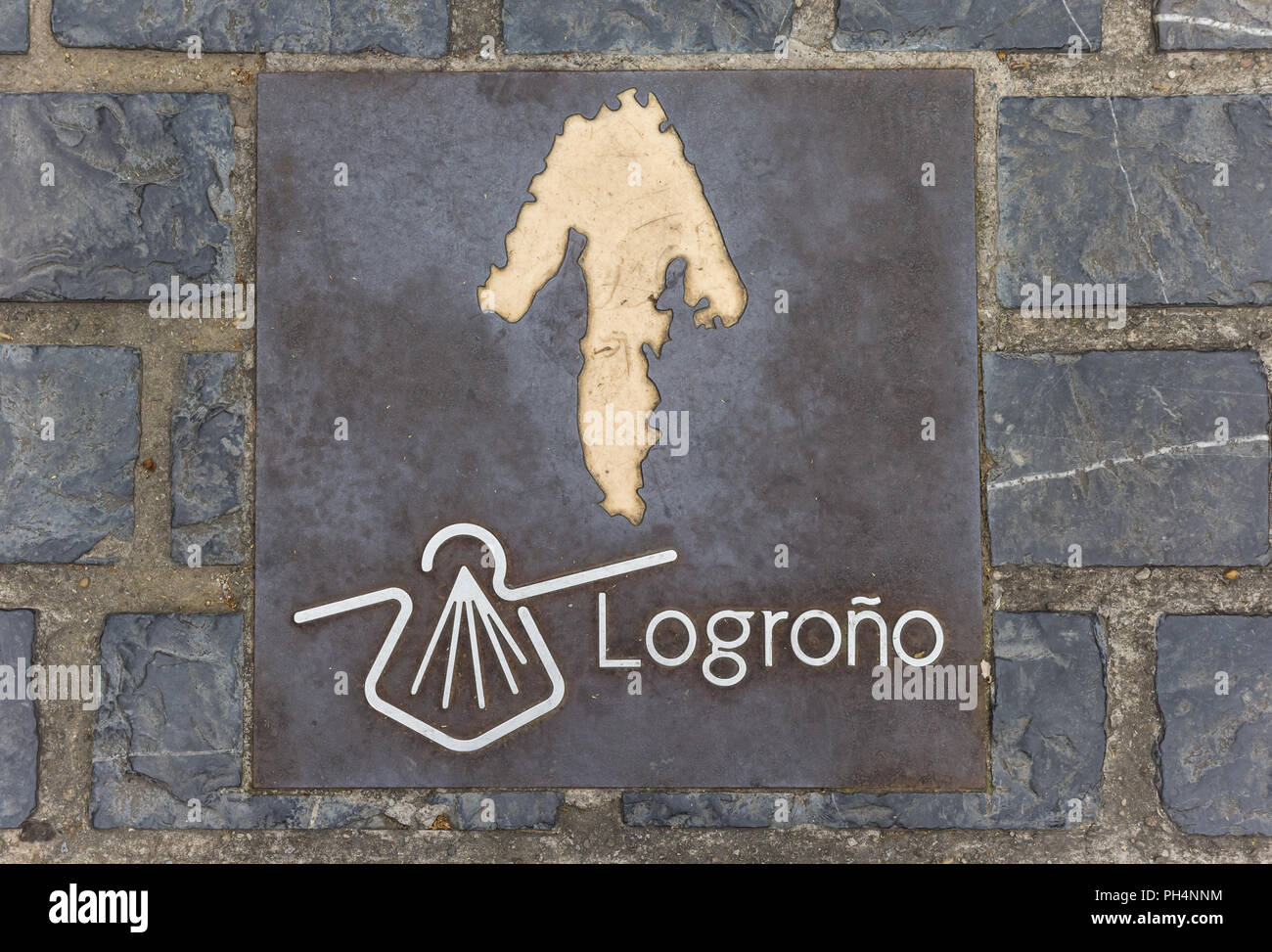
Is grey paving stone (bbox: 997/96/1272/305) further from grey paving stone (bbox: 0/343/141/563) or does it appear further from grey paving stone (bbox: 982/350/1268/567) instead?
grey paving stone (bbox: 0/343/141/563)

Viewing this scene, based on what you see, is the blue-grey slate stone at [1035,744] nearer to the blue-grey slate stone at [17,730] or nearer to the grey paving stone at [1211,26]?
the grey paving stone at [1211,26]

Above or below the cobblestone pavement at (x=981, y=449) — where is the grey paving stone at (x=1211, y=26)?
above

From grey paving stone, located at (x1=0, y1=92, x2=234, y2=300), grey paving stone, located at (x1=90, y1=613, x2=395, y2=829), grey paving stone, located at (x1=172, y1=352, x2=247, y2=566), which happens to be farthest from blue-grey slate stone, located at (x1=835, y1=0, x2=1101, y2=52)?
grey paving stone, located at (x1=90, y1=613, x2=395, y2=829)

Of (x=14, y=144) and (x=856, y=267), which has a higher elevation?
(x=14, y=144)

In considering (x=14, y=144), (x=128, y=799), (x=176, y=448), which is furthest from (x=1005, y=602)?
(x=14, y=144)

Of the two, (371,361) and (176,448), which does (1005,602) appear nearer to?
(371,361)

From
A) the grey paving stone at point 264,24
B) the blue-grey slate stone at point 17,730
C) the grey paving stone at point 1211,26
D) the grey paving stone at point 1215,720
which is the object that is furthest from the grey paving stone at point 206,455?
the grey paving stone at point 1211,26

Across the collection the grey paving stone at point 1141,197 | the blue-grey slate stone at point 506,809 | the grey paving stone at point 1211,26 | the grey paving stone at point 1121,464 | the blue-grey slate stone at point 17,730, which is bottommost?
the blue-grey slate stone at point 506,809

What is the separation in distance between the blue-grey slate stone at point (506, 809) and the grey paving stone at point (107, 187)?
1.51 metres

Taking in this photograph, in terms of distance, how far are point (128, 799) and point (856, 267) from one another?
7.49 ft

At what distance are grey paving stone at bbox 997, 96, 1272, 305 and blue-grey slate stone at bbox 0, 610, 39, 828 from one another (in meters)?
2.63

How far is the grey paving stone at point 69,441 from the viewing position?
2.12 m

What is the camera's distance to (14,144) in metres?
2.11

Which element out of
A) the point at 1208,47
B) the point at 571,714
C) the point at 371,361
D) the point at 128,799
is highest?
the point at 1208,47
